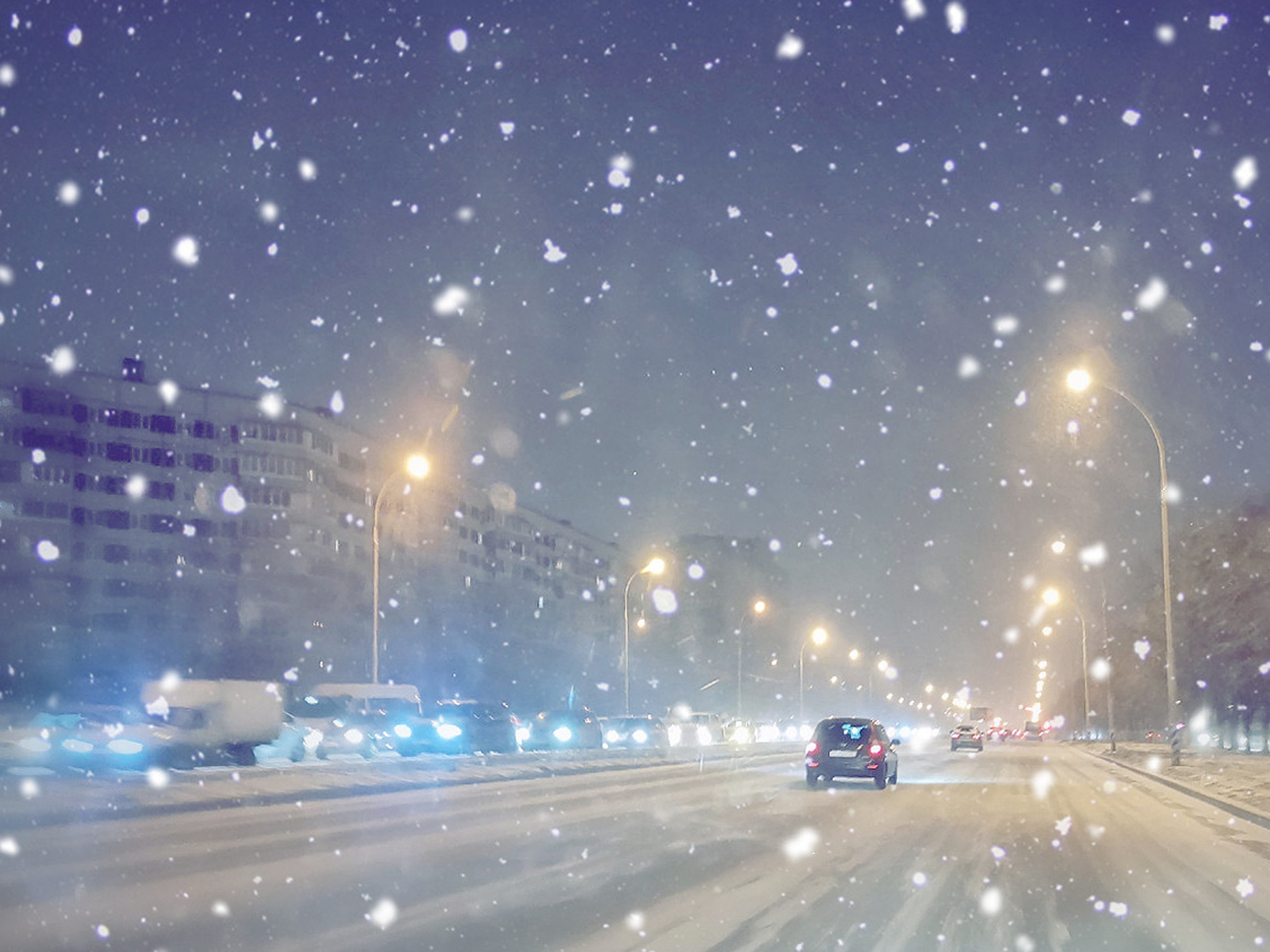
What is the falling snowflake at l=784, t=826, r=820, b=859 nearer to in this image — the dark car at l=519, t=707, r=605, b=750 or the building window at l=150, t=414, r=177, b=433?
the dark car at l=519, t=707, r=605, b=750

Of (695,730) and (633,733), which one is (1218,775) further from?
(695,730)

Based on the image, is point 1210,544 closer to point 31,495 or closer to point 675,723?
point 675,723

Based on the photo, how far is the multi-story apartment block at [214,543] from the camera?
74812 mm

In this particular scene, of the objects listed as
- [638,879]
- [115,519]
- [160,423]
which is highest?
[160,423]

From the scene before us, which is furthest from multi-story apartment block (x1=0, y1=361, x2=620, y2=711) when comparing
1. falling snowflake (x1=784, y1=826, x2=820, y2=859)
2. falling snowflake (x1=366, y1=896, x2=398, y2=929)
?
falling snowflake (x1=366, y1=896, x2=398, y2=929)

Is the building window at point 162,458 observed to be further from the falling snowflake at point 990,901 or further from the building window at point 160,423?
Result: the falling snowflake at point 990,901

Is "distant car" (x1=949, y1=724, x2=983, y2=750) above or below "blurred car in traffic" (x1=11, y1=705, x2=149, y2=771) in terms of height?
below

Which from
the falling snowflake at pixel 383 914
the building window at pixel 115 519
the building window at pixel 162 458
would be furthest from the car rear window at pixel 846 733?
the building window at pixel 162 458

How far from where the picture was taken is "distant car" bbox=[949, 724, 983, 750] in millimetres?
69500

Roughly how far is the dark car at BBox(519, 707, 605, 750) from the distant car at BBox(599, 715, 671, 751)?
46cm

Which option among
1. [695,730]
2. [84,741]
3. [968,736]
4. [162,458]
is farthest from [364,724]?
[162,458]

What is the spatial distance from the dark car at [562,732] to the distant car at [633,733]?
46 cm

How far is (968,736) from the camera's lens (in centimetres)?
6981

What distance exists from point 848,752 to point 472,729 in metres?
17.1
